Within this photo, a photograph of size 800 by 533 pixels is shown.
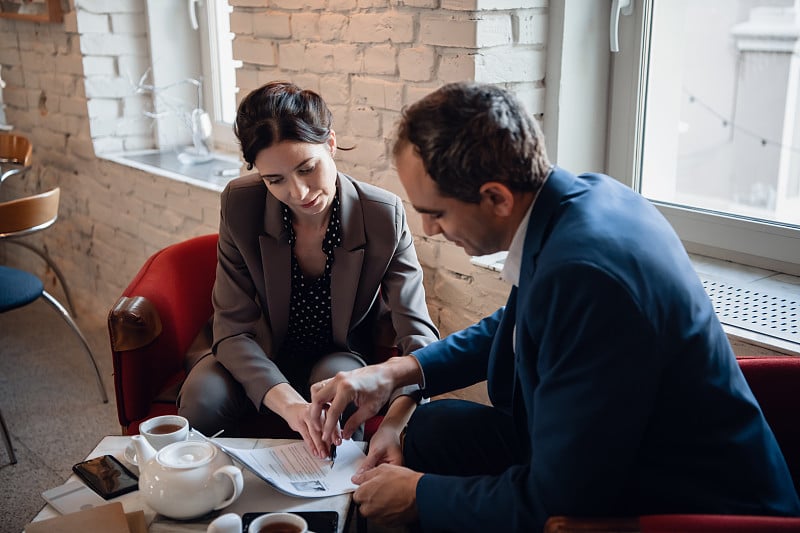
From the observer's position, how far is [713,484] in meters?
1.12

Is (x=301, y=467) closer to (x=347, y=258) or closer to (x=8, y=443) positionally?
(x=347, y=258)

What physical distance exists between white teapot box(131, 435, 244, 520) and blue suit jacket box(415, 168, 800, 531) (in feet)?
1.08

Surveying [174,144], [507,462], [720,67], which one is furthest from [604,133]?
[174,144]

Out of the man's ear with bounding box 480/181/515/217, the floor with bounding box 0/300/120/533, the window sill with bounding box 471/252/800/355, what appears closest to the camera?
the man's ear with bounding box 480/181/515/217

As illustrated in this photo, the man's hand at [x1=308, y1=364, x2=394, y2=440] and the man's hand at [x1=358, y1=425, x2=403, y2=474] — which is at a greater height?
the man's hand at [x1=308, y1=364, x2=394, y2=440]

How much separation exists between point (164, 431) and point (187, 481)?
247mm

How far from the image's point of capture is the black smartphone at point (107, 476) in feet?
4.47

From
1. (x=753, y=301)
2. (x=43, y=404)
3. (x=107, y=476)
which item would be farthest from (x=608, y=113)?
(x=43, y=404)

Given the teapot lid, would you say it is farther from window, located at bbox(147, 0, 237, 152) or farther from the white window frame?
window, located at bbox(147, 0, 237, 152)

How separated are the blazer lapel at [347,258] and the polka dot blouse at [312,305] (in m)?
0.03

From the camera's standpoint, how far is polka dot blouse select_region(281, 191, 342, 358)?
1916 millimetres

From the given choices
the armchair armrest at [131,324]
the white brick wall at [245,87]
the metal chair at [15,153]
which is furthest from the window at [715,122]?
the metal chair at [15,153]

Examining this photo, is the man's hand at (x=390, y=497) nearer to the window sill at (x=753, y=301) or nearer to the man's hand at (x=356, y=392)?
the man's hand at (x=356, y=392)

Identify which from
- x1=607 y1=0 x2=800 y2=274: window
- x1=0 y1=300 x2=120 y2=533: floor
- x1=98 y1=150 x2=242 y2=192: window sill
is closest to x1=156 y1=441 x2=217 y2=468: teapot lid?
x1=0 y1=300 x2=120 y2=533: floor
